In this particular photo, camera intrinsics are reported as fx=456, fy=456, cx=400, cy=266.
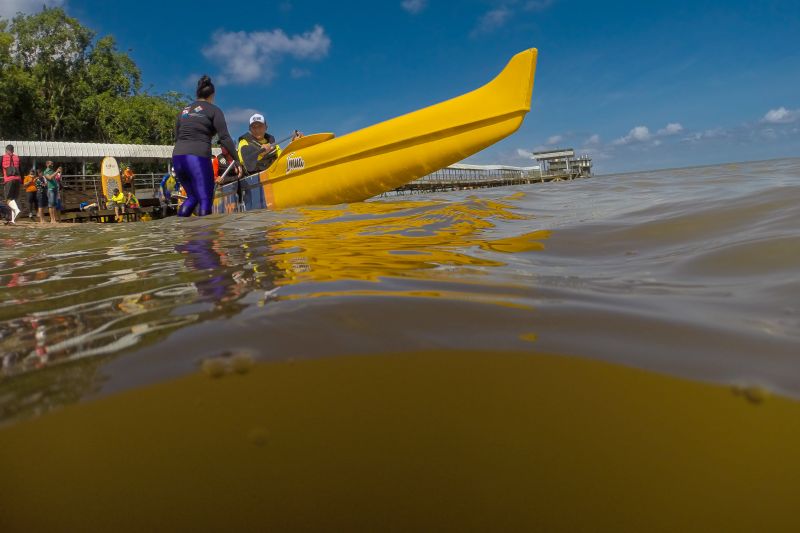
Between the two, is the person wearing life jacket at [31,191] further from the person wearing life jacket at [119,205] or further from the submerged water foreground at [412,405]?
the submerged water foreground at [412,405]

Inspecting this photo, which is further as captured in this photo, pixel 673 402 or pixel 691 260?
pixel 691 260

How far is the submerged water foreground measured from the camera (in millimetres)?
464

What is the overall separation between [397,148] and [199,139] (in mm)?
2112

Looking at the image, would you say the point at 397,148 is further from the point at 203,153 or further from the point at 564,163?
the point at 564,163

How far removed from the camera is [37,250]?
2.82m

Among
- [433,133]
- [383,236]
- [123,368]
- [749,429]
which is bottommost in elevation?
[749,429]

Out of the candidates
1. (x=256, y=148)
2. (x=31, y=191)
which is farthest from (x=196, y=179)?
(x=31, y=191)

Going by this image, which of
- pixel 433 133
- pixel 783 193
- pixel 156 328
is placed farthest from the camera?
pixel 433 133

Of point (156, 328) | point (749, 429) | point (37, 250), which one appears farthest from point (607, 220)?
point (37, 250)

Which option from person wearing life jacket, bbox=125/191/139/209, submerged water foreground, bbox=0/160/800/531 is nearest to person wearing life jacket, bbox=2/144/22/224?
person wearing life jacket, bbox=125/191/139/209

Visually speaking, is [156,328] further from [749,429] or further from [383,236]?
[383,236]

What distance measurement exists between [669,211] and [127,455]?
285 cm

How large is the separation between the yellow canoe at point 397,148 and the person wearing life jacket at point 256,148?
0.39 m

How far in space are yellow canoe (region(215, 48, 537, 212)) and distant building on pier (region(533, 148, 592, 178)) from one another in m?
32.7
